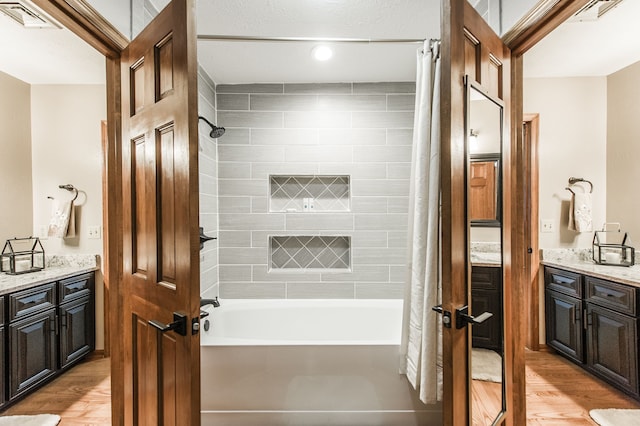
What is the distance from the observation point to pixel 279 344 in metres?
1.88

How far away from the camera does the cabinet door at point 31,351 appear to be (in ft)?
6.71

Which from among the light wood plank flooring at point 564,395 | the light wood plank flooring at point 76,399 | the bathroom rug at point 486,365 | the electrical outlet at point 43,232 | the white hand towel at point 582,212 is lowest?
the light wood plank flooring at point 564,395

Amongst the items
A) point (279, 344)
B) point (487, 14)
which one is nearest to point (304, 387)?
point (279, 344)

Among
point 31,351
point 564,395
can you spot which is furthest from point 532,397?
point 31,351

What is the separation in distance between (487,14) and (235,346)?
2.35m

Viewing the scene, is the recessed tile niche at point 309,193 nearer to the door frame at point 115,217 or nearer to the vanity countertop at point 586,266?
the door frame at point 115,217

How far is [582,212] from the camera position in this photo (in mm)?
2850

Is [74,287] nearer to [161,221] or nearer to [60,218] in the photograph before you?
[60,218]

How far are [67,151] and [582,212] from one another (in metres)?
4.68

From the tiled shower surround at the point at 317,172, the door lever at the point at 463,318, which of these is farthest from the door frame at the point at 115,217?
the door lever at the point at 463,318

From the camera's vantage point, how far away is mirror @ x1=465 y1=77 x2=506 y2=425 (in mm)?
1288

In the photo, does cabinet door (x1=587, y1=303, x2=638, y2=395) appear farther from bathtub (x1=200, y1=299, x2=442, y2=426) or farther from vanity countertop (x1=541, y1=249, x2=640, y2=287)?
bathtub (x1=200, y1=299, x2=442, y2=426)

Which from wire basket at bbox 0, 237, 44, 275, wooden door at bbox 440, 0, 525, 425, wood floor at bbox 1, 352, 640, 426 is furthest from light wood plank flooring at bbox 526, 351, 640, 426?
wire basket at bbox 0, 237, 44, 275

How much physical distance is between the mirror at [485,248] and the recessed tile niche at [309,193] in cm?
174
